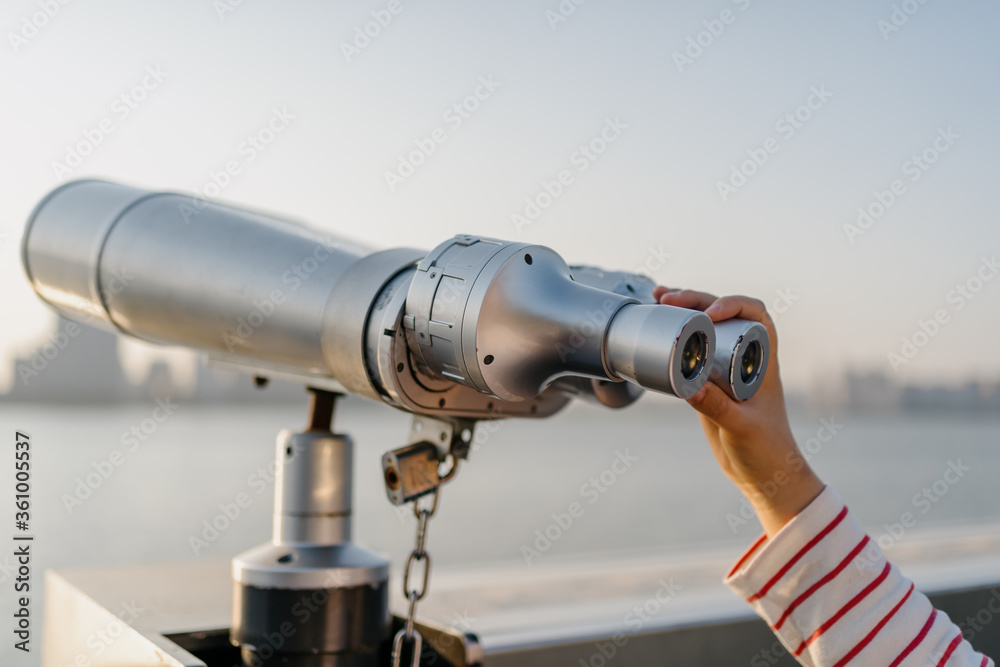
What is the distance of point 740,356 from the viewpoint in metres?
0.51

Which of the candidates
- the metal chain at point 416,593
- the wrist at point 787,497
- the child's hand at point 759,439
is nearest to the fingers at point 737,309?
the child's hand at point 759,439

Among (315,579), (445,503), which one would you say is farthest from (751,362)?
(445,503)

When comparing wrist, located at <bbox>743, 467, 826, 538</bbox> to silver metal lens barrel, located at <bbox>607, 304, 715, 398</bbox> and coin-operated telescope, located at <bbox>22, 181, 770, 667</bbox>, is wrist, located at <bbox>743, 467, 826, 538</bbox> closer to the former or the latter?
coin-operated telescope, located at <bbox>22, 181, 770, 667</bbox>

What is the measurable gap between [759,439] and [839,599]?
0.15 meters

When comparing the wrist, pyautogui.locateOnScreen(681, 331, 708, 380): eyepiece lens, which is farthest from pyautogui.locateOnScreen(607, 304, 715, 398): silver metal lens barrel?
the wrist

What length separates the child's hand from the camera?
2.03ft

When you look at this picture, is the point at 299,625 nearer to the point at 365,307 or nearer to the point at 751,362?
the point at 365,307

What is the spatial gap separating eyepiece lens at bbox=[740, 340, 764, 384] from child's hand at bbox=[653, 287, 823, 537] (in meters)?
0.05

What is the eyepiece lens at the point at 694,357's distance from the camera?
1.60 feet

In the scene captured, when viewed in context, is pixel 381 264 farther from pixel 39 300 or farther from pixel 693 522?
pixel 693 522

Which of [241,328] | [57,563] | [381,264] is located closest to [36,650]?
[57,563]

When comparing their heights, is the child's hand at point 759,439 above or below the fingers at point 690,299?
below

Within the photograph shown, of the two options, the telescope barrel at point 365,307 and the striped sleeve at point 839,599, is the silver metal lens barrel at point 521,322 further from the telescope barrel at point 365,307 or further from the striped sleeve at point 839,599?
the striped sleeve at point 839,599

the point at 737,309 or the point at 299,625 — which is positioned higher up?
the point at 737,309
